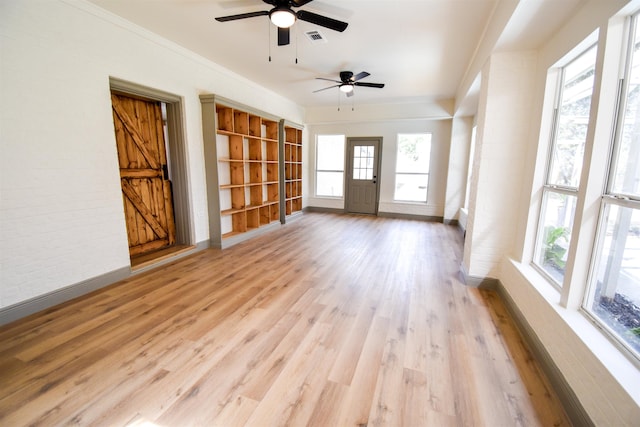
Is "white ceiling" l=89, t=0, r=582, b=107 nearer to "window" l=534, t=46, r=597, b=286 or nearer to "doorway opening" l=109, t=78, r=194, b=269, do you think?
"window" l=534, t=46, r=597, b=286

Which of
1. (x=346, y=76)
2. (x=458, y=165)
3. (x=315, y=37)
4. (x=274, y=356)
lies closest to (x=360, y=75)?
(x=346, y=76)

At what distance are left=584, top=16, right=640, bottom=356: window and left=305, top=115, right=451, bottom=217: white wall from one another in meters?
→ 5.37

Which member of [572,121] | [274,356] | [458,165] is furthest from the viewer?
[458,165]

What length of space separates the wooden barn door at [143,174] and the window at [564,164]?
4647 millimetres

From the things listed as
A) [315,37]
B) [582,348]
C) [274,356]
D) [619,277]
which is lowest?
[274,356]

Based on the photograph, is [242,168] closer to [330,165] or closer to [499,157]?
[330,165]

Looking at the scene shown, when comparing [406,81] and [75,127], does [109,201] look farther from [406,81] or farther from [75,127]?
[406,81]

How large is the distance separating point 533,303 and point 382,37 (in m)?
3.23

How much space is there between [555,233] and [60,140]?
4523 millimetres

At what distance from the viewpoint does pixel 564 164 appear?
7.30 feet

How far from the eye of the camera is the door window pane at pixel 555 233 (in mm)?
2072

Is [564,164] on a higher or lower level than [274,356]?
higher

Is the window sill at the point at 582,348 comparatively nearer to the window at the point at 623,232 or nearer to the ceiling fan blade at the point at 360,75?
the window at the point at 623,232

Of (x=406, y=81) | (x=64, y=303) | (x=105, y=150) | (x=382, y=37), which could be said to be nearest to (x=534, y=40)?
(x=382, y=37)
